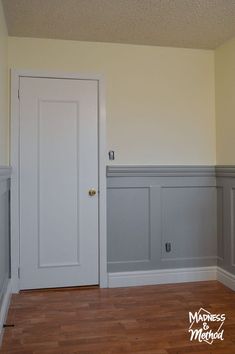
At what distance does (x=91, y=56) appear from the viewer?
340 centimetres

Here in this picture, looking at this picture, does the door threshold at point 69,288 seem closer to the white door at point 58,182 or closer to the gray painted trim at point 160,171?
the white door at point 58,182

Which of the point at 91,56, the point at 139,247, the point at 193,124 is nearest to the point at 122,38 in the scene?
the point at 91,56

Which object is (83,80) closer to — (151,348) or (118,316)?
(118,316)

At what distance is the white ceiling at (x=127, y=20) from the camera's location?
2648 millimetres

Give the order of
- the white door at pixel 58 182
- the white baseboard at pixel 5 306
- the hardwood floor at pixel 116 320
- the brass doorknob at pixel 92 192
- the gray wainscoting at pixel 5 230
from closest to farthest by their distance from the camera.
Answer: the hardwood floor at pixel 116 320 → the white baseboard at pixel 5 306 → the gray wainscoting at pixel 5 230 → the white door at pixel 58 182 → the brass doorknob at pixel 92 192

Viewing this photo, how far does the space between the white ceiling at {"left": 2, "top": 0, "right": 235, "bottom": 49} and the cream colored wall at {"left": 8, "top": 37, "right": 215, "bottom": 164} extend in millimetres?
120

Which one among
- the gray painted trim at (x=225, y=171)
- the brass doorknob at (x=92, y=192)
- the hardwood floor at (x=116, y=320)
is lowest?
the hardwood floor at (x=116, y=320)

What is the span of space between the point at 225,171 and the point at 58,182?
156 centimetres

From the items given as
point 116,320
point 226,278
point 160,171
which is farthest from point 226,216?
point 116,320

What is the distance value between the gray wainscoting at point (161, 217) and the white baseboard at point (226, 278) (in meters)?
0.12

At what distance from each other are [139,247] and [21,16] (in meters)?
2.25

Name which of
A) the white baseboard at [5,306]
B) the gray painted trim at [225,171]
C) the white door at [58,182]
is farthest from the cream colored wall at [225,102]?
the white baseboard at [5,306]

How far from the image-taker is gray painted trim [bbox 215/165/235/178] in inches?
131

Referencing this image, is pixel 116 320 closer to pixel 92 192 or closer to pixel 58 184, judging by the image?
pixel 92 192
